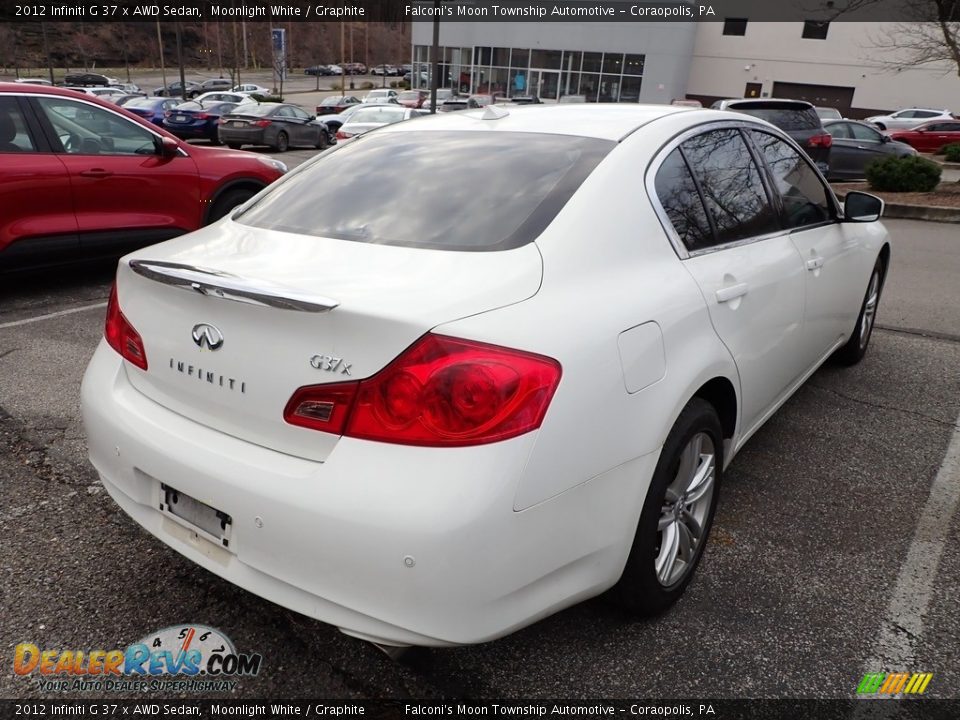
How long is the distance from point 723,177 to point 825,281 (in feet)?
3.38

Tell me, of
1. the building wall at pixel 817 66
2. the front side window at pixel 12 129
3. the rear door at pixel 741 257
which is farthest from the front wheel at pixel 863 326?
the building wall at pixel 817 66

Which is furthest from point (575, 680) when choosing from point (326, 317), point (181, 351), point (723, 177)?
point (723, 177)

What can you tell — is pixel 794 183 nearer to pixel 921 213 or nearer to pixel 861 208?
pixel 861 208

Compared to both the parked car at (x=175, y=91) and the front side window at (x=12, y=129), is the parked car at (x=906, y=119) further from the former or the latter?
the parked car at (x=175, y=91)

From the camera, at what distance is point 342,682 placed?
83.4 inches

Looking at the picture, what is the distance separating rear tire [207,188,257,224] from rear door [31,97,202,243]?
213mm

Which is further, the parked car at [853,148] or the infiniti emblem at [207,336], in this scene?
the parked car at [853,148]

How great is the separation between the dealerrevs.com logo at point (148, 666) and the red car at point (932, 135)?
2875cm

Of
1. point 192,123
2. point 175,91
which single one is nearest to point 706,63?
point 192,123

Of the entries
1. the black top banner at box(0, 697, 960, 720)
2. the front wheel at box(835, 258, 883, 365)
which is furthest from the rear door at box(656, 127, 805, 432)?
the front wheel at box(835, 258, 883, 365)

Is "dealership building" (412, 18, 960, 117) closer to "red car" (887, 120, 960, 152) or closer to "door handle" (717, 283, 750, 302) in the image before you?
"red car" (887, 120, 960, 152)

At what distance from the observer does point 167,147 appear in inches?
247

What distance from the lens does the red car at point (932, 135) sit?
2531 cm

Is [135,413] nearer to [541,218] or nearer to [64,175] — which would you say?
[541,218]
